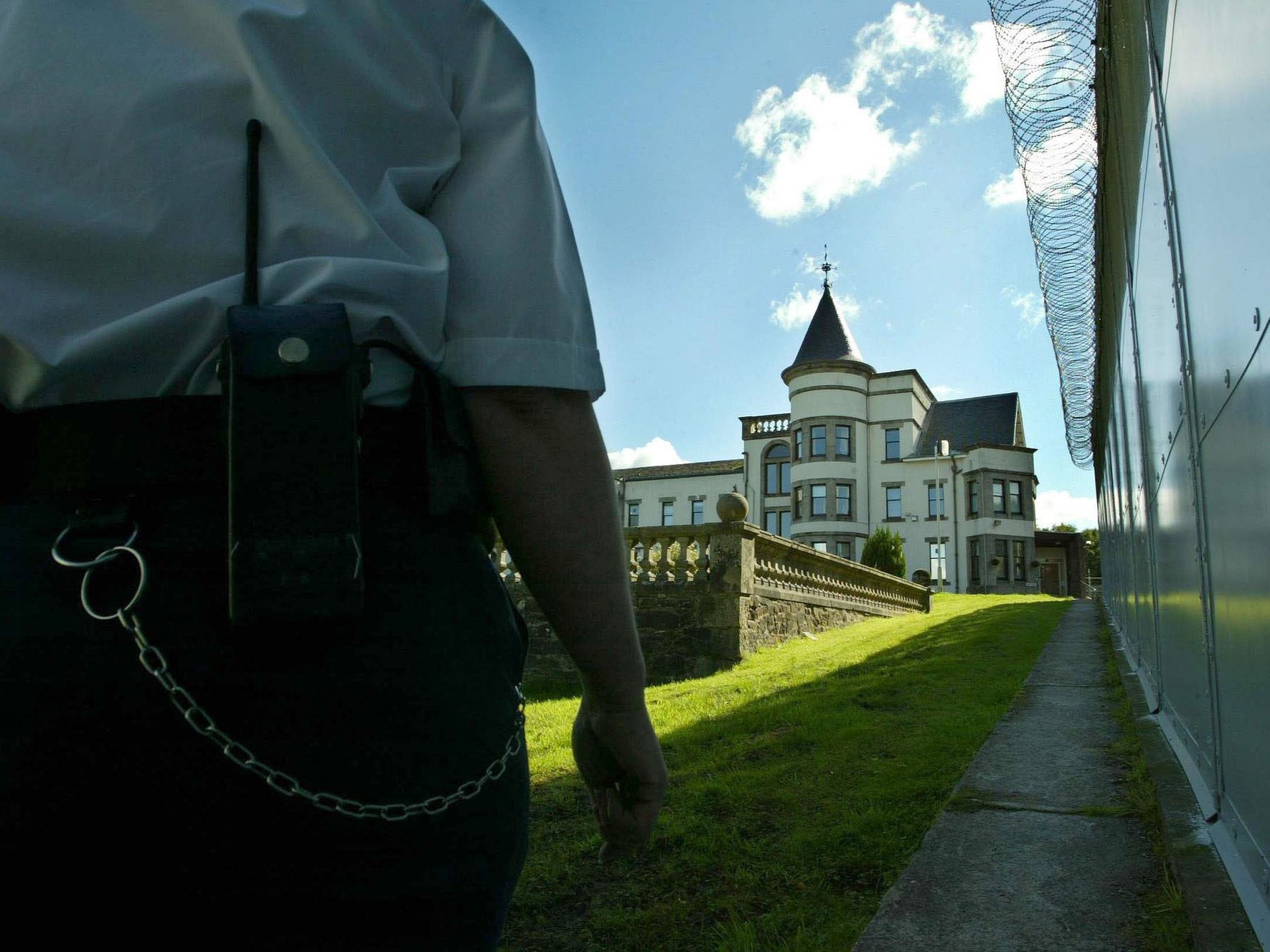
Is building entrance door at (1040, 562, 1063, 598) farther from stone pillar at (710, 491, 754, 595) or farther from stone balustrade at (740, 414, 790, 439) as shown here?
stone pillar at (710, 491, 754, 595)

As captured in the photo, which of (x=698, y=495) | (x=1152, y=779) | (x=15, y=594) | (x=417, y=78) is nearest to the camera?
(x=15, y=594)

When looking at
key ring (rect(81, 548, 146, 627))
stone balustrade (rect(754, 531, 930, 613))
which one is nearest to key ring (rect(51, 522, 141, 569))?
key ring (rect(81, 548, 146, 627))

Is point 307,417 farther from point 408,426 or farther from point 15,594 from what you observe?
point 15,594

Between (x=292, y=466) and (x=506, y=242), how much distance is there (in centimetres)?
41

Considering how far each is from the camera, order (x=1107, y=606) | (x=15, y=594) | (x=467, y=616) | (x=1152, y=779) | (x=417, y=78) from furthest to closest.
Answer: (x=1107, y=606)
(x=1152, y=779)
(x=417, y=78)
(x=467, y=616)
(x=15, y=594)

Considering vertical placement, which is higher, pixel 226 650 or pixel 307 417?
pixel 307 417

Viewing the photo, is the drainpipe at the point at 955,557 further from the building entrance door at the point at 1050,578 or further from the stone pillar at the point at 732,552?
the stone pillar at the point at 732,552

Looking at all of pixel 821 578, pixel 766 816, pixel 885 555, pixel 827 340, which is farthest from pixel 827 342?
pixel 766 816

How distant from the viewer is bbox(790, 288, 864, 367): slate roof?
46.8 m

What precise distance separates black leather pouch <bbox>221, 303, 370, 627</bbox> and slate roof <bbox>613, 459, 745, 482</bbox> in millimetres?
50382

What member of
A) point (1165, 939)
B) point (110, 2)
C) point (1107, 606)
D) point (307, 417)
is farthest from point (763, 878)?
point (1107, 606)

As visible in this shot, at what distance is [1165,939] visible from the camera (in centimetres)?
232

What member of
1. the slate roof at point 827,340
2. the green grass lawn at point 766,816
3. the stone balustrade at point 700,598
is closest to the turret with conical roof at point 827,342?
the slate roof at point 827,340

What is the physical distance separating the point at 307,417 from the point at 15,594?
12.1 inches
